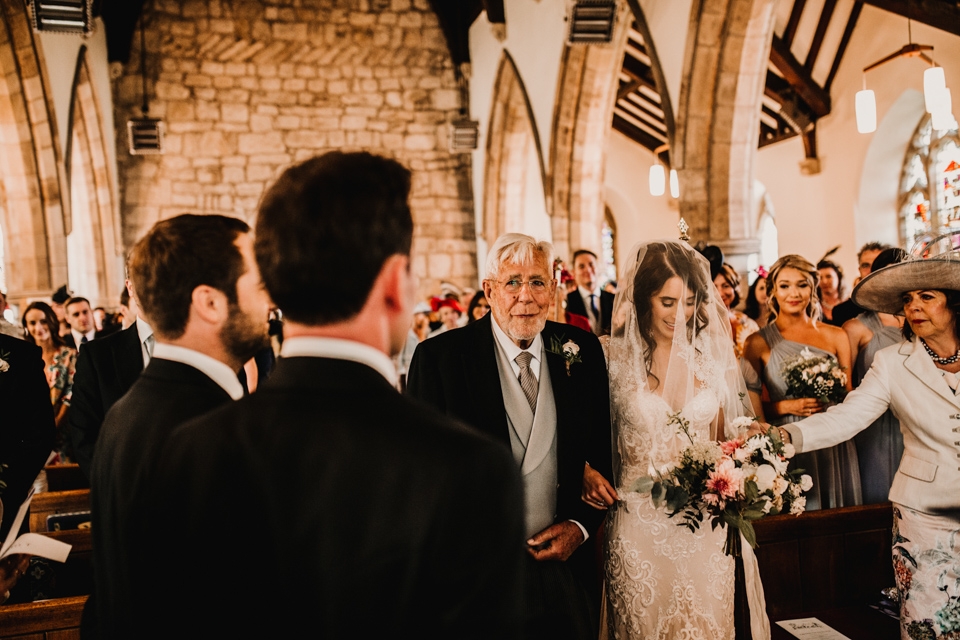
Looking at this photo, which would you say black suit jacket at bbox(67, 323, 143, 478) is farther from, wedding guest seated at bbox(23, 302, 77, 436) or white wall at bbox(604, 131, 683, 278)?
white wall at bbox(604, 131, 683, 278)

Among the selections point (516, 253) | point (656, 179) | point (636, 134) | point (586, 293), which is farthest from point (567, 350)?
point (636, 134)

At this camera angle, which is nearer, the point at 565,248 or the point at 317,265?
the point at 317,265

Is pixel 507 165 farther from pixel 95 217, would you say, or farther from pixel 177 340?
pixel 177 340

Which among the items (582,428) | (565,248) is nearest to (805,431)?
(582,428)

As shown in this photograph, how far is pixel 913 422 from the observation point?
2.39 meters

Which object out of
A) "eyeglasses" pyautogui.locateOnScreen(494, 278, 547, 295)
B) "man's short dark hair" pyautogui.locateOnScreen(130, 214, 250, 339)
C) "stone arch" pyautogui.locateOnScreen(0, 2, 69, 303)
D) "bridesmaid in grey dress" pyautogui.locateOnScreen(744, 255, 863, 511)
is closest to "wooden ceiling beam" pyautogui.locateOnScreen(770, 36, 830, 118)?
"bridesmaid in grey dress" pyautogui.locateOnScreen(744, 255, 863, 511)

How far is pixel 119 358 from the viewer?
2605 millimetres

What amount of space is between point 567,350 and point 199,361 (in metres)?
1.25

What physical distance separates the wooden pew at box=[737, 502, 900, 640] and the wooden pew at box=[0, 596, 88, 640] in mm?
2074

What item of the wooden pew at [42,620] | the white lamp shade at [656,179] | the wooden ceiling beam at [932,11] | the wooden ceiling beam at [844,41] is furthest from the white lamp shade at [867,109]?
the wooden pew at [42,620]

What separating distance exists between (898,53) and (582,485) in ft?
27.7

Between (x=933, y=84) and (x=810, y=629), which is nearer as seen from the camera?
(x=810, y=629)

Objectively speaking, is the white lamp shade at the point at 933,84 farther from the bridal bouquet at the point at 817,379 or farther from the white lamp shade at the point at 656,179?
the bridal bouquet at the point at 817,379

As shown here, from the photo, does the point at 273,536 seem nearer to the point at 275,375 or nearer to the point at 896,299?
the point at 275,375
